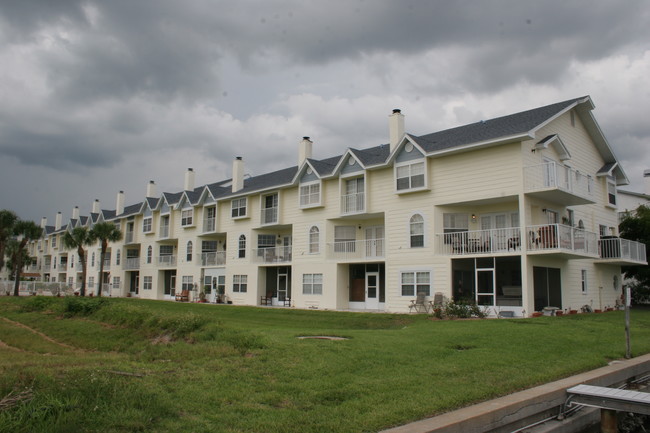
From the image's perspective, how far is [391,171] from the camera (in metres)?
28.5

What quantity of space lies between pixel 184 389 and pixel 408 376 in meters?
3.62

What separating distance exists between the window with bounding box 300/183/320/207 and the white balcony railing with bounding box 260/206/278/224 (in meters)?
3.10

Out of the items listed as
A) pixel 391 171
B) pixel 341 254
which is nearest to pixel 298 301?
pixel 341 254

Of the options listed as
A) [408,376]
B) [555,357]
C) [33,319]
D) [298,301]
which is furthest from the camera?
[298,301]

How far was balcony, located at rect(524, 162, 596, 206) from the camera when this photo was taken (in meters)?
22.8

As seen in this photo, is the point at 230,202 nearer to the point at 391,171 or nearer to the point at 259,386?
the point at 391,171

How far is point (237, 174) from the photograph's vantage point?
136ft

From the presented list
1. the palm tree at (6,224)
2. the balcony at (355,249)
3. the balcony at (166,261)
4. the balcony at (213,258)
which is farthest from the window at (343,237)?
the palm tree at (6,224)

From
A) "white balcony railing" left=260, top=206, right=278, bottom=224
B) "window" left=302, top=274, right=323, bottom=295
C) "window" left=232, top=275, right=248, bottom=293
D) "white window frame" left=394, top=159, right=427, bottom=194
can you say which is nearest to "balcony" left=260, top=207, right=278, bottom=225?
"white balcony railing" left=260, top=206, right=278, bottom=224

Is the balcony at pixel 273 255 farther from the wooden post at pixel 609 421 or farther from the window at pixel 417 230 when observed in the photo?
the wooden post at pixel 609 421

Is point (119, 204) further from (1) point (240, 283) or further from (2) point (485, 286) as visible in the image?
(2) point (485, 286)

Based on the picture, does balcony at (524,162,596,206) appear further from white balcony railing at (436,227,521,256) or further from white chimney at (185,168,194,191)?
white chimney at (185,168,194,191)

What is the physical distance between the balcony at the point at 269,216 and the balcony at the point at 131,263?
68.7 ft

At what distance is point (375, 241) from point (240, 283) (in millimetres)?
12692
